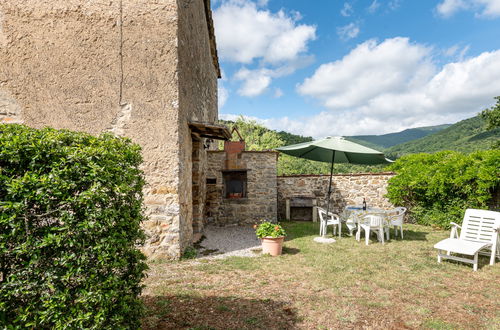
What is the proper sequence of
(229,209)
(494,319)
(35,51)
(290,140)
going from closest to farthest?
(494,319), (35,51), (229,209), (290,140)

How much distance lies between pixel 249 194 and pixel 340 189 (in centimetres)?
379

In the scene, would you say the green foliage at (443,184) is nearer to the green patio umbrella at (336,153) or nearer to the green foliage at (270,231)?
the green patio umbrella at (336,153)

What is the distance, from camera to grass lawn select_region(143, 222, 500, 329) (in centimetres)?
310

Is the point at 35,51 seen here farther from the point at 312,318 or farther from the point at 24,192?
the point at 312,318

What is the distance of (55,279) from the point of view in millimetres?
1959

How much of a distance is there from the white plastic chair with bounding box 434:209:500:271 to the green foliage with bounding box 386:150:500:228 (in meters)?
2.22

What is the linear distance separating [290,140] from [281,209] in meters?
16.6

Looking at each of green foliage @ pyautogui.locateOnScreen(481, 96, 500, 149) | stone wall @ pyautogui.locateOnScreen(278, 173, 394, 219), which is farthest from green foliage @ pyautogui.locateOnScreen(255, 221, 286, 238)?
green foliage @ pyautogui.locateOnScreen(481, 96, 500, 149)

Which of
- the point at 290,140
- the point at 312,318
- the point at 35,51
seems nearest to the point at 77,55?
the point at 35,51

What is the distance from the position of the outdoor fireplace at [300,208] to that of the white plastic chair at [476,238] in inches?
199

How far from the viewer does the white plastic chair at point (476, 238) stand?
5.07 meters

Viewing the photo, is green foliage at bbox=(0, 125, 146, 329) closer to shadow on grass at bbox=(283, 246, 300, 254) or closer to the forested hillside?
shadow on grass at bbox=(283, 246, 300, 254)

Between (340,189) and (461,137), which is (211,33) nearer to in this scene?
(340,189)

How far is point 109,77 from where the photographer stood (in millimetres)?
5258
